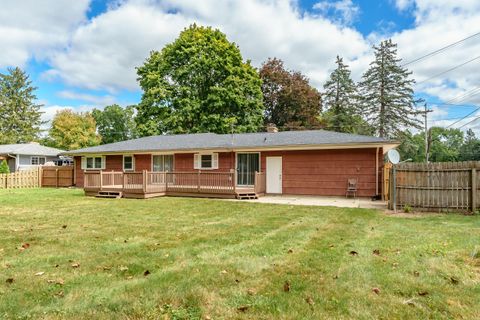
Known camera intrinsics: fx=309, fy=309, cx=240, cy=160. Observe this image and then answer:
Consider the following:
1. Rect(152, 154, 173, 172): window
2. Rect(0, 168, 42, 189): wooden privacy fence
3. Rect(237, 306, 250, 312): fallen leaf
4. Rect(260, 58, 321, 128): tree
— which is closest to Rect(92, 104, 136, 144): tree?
Rect(260, 58, 321, 128): tree

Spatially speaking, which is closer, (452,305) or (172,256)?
(452,305)

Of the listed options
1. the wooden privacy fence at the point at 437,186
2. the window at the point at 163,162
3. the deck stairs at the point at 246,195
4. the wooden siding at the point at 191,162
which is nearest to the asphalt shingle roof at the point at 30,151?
the window at the point at 163,162

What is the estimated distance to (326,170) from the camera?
1445 cm

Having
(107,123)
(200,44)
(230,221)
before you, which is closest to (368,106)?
(200,44)

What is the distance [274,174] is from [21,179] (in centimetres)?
1703

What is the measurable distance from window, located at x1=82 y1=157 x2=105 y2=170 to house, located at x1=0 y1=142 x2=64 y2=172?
8.11m

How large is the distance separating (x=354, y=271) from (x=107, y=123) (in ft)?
201

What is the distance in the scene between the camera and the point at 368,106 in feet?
117

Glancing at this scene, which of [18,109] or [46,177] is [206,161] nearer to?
[46,177]

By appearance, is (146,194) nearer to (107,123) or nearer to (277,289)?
(277,289)

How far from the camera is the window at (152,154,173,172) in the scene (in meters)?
17.9

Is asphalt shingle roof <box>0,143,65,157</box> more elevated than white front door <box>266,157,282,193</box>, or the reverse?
asphalt shingle roof <box>0,143,65,157</box>

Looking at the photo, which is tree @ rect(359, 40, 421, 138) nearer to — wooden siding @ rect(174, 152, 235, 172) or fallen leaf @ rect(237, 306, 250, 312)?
wooden siding @ rect(174, 152, 235, 172)

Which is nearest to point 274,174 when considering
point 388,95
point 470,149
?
point 388,95
